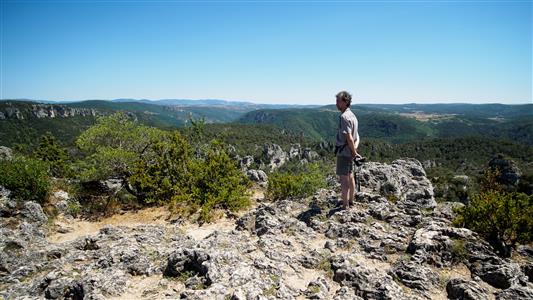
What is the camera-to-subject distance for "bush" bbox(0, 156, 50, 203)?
498 inches

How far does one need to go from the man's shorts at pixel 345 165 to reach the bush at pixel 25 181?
12227 mm

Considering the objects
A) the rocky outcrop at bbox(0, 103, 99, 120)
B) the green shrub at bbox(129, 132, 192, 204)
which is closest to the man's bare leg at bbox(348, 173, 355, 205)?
the green shrub at bbox(129, 132, 192, 204)

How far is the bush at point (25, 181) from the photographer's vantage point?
12.6 m

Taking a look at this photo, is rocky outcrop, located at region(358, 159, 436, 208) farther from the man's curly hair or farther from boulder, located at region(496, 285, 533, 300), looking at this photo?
boulder, located at region(496, 285, 533, 300)

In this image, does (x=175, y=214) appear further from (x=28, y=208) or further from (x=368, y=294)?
(x=368, y=294)

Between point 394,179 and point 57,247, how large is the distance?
13.2m

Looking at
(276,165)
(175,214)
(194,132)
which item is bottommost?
(276,165)

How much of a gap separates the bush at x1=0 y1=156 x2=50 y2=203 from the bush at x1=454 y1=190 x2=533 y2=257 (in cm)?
1564

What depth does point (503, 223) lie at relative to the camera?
7758 millimetres

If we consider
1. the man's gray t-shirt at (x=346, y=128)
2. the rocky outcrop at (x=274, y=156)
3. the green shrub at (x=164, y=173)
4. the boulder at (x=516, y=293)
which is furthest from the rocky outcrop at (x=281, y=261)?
the rocky outcrop at (x=274, y=156)

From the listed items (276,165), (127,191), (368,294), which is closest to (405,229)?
(368,294)

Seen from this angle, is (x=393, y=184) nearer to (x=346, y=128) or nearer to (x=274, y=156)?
(x=346, y=128)

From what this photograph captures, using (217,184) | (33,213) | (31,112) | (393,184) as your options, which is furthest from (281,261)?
(31,112)

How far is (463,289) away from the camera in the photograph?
5809 millimetres
